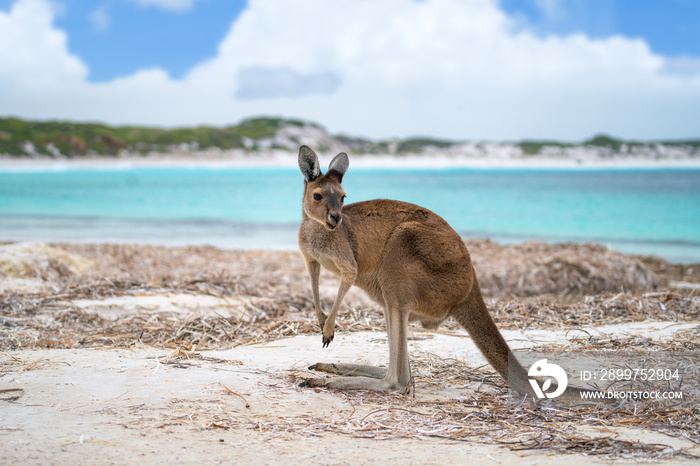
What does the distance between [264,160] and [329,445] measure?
84.3 m

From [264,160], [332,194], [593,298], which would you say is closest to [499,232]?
[593,298]

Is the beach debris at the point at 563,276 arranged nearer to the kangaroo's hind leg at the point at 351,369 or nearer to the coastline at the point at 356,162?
the kangaroo's hind leg at the point at 351,369

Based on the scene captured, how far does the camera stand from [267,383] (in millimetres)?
3021

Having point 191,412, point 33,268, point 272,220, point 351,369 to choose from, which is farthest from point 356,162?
point 191,412

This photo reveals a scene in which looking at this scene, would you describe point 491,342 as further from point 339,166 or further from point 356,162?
point 356,162

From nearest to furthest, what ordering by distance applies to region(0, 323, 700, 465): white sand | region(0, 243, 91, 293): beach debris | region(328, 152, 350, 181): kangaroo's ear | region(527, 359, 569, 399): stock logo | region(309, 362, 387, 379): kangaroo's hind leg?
region(0, 323, 700, 465): white sand
region(527, 359, 569, 399): stock logo
region(328, 152, 350, 181): kangaroo's ear
region(309, 362, 387, 379): kangaroo's hind leg
region(0, 243, 91, 293): beach debris

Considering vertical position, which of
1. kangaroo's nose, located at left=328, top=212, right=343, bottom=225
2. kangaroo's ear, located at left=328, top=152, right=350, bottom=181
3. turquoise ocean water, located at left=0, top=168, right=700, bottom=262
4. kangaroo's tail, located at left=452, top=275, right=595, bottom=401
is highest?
kangaroo's ear, located at left=328, top=152, right=350, bottom=181

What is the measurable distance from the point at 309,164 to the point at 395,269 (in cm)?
70

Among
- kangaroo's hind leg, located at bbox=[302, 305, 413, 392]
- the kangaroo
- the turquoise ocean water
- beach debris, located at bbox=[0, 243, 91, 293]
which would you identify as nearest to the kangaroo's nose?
the kangaroo

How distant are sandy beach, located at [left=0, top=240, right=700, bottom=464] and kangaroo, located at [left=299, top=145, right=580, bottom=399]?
0.18 m

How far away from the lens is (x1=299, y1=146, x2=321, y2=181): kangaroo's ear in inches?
119

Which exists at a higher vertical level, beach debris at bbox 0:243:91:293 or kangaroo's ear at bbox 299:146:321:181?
kangaroo's ear at bbox 299:146:321:181

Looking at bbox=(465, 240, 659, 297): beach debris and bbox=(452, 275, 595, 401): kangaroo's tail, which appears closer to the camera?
bbox=(452, 275, 595, 401): kangaroo's tail

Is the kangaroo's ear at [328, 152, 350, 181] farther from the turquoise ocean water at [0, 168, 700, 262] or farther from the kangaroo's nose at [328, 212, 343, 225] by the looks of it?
the turquoise ocean water at [0, 168, 700, 262]
